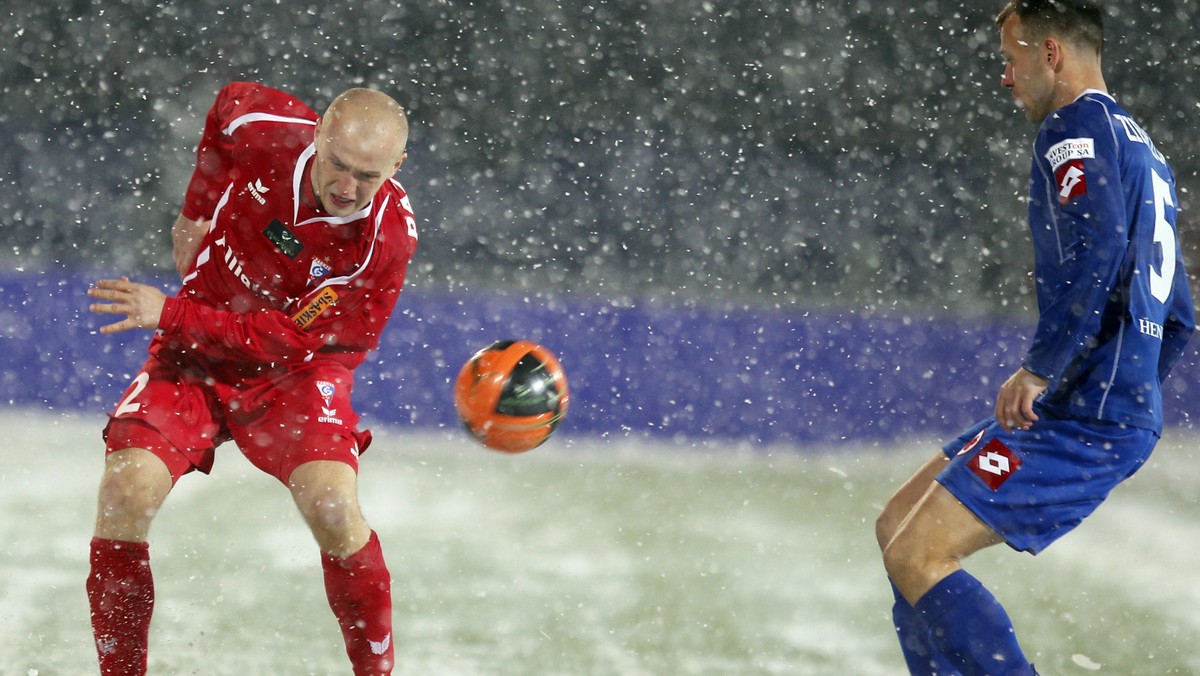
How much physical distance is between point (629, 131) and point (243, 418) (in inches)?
188

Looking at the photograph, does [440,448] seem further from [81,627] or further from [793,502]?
[81,627]

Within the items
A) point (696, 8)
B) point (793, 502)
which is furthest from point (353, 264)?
point (696, 8)

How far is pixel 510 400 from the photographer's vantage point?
276 cm

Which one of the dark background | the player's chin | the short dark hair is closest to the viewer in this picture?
the short dark hair

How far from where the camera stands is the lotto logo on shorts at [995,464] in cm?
236

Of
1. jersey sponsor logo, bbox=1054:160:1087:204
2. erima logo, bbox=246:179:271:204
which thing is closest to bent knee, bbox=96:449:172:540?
erima logo, bbox=246:179:271:204

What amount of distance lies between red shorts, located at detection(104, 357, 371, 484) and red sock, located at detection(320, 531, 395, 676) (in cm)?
22

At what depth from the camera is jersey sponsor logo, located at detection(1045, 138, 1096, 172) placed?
232 cm

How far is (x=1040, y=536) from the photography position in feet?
7.85

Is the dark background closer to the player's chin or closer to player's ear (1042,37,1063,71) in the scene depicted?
the player's chin

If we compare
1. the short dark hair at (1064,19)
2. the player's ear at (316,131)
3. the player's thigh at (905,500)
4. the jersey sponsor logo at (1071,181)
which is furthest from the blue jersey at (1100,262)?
the player's ear at (316,131)

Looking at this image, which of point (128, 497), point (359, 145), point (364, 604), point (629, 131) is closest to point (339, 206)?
point (359, 145)

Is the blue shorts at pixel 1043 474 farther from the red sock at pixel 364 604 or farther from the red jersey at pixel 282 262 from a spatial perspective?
the red jersey at pixel 282 262

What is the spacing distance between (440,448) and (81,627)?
2.41 m
